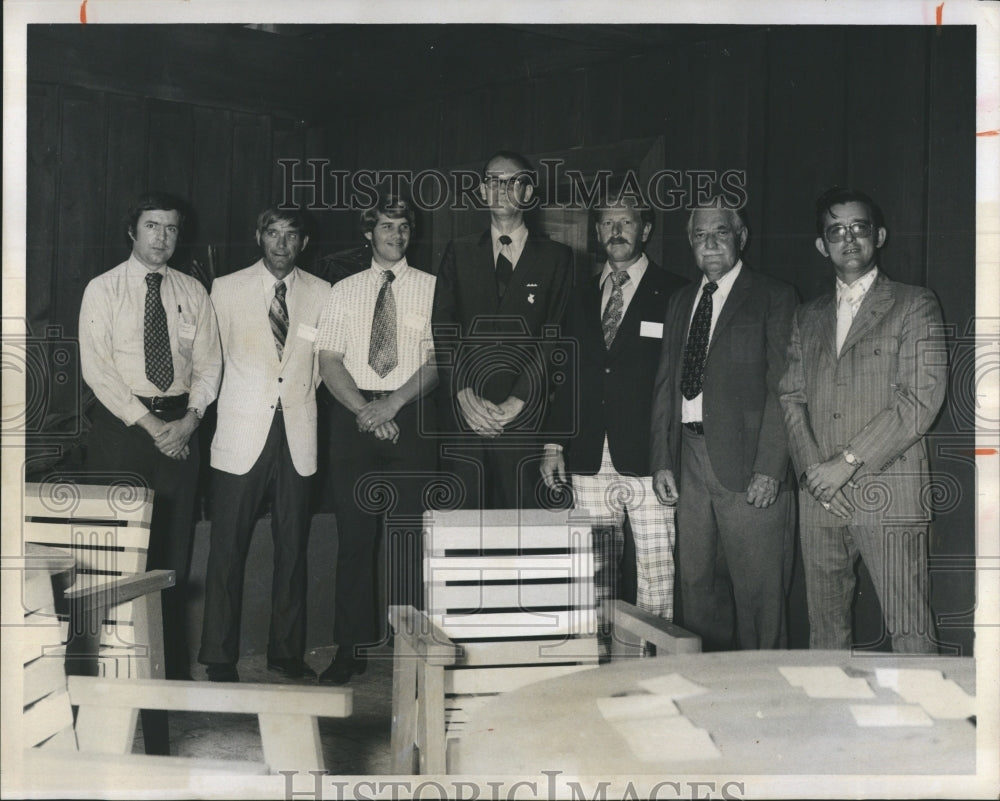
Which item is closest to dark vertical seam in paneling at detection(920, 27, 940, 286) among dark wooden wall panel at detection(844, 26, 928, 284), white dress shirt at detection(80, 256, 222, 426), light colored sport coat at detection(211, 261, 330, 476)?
dark wooden wall panel at detection(844, 26, 928, 284)

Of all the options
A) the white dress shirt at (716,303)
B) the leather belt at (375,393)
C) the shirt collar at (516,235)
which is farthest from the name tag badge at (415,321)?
the white dress shirt at (716,303)

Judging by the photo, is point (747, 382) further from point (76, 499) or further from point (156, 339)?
point (76, 499)

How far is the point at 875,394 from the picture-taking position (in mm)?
3285

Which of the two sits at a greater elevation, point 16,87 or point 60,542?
point 16,87

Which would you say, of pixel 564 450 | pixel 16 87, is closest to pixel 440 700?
pixel 564 450

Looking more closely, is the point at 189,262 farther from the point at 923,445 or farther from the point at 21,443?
the point at 923,445

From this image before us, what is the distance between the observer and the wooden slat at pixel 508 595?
3.18 metres

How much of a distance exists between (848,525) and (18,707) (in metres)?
2.58

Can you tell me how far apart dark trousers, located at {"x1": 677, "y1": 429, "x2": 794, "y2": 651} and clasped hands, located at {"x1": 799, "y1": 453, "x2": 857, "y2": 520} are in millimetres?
89

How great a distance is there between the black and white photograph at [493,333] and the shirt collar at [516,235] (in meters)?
0.02

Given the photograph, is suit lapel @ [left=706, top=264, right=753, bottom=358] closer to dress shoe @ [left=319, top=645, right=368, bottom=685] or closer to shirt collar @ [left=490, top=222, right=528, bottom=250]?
Result: shirt collar @ [left=490, top=222, right=528, bottom=250]

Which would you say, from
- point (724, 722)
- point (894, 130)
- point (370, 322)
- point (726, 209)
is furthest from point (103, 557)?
point (894, 130)

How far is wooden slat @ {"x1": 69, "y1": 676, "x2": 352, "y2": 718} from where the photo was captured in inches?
88.7

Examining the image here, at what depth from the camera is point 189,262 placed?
3344mm
